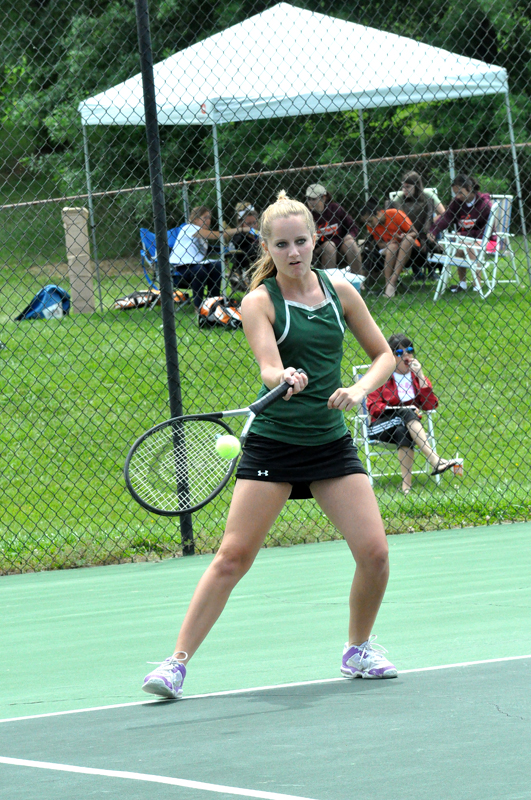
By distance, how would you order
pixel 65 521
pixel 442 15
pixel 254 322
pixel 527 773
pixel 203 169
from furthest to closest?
pixel 442 15 → pixel 203 169 → pixel 65 521 → pixel 254 322 → pixel 527 773

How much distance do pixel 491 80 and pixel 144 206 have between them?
470 centimetres

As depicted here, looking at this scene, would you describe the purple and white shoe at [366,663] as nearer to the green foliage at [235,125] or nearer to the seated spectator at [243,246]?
the seated spectator at [243,246]

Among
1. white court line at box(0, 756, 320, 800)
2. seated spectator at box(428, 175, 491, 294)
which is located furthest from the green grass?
white court line at box(0, 756, 320, 800)

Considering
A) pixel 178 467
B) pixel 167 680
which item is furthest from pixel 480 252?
pixel 167 680

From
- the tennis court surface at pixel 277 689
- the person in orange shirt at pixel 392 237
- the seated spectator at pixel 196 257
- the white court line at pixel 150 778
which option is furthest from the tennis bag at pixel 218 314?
the white court line at pixel 150 778

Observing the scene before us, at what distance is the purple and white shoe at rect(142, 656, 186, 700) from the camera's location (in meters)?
3.60

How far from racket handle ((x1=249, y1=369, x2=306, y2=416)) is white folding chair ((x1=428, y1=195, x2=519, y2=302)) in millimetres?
8435

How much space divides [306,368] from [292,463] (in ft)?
1.03

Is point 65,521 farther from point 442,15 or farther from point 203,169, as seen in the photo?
point 442,15

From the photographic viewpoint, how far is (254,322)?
362 centimetres

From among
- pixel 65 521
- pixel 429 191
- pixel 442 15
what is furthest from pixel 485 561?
pixel 442 15

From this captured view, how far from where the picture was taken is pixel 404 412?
8.05 metres

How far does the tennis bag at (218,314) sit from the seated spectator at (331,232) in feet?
3.20

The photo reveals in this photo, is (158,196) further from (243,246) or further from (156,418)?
(243,246)
